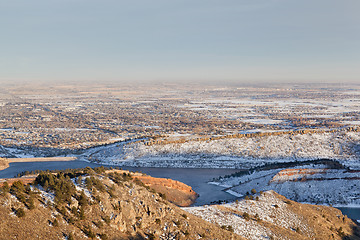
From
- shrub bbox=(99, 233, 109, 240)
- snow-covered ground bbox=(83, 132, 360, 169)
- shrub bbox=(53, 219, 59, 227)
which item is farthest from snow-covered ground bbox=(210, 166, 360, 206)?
shrub bbox=(53, 219, 59, 227)

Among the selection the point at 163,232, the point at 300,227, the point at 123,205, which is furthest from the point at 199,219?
the point at 300,227

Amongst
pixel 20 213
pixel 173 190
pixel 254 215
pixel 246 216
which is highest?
pixel 20 213

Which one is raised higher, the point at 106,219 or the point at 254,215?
the point at 106,219

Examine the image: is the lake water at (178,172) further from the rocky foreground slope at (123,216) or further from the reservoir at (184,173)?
the rocky foreground slope at (123,216)

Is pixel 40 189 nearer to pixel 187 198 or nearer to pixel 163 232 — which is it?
pixel 163 232

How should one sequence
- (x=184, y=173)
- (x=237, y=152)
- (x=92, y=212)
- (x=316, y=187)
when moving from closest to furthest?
(x=92, y=212) < (x=316, y=187) < (x=184, y=173) < (x=237, y=152)

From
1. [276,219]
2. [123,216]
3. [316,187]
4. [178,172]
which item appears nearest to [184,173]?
[178,172]

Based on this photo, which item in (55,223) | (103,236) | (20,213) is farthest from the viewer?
(103,236)

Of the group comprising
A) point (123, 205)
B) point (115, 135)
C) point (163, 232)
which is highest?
point (123, 205)

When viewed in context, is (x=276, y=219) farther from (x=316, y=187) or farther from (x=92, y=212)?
(x=92, y=212)
